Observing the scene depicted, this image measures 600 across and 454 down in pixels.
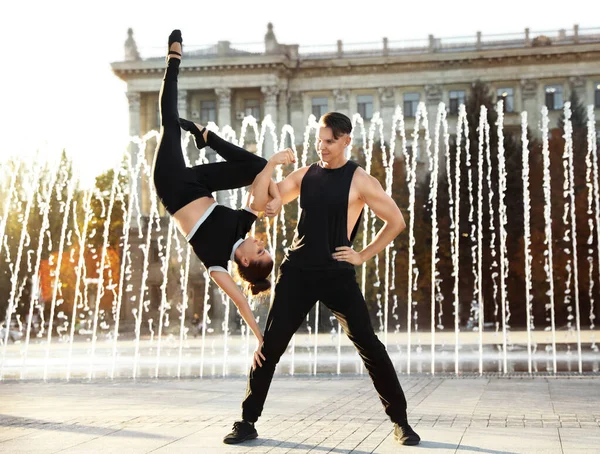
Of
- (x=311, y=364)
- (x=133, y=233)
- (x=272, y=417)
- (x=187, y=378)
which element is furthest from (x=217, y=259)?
(x=133, y=233)

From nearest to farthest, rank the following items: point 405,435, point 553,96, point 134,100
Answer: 1. point 405,435
2. point 553,96
3. point 134,100

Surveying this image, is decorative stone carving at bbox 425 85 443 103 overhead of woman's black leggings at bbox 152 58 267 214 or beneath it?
overhead

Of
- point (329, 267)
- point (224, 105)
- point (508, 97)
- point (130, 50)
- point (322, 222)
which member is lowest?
point (329, 267)

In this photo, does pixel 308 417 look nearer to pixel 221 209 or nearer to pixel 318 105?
pixel 221 209

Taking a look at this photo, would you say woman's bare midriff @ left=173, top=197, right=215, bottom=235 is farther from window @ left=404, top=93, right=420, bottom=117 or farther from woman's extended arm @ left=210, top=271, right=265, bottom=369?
window @ left=404, top=93, right=420, bottom=117

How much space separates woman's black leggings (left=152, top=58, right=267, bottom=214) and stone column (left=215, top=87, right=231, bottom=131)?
5734 cm

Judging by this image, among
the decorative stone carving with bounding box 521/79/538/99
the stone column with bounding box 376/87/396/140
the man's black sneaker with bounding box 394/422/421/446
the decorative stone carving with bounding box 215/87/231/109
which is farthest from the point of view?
the stone column with bounding box 376/87/396/140

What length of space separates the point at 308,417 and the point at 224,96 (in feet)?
185

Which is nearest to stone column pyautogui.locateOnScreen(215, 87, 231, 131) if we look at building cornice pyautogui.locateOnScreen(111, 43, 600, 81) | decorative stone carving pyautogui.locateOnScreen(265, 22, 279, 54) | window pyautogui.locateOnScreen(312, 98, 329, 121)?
building cornice pyautogui.locateOnScreen(111, 43, 600, 81)

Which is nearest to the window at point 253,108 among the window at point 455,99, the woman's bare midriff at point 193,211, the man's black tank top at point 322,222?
the window at point 455,99

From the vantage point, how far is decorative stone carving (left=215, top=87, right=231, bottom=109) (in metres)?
63.7

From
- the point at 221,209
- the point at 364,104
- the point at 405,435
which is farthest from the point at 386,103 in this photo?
the point at 221,209

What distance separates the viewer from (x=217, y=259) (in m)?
6.47

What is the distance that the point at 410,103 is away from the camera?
211 feet
